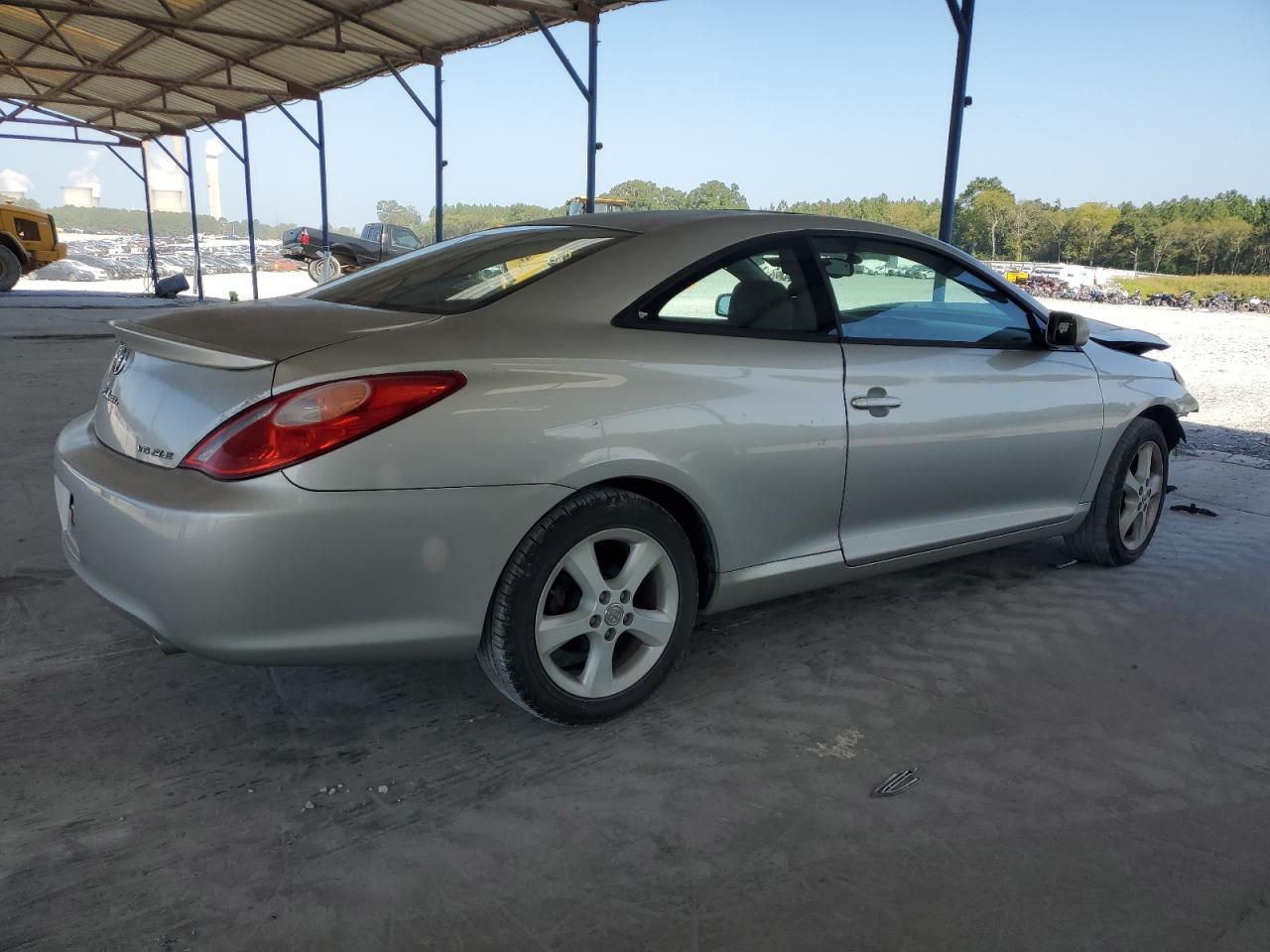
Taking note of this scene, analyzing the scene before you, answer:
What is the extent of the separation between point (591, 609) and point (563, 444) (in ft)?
1.51

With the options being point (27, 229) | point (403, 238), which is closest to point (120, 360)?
point (27, 229)

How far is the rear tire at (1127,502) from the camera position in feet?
12.8

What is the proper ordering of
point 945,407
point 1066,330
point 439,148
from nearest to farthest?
point 945,407 < point 1066,330 < point 439,148

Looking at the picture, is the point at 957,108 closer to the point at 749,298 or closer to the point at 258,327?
the point at 749,298

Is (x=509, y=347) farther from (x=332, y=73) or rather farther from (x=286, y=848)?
(x=332, y=73)

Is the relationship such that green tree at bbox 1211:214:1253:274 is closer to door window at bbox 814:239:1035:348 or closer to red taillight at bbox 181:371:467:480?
door window at bbox 814:239:1035:348

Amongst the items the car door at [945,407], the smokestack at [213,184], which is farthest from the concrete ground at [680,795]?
the smokestack at [213,184]

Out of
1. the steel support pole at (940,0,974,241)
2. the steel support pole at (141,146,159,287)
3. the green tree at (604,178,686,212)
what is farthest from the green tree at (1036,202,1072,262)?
the steel support pole at (940,0,974,241)

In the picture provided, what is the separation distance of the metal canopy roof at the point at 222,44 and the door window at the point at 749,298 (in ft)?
29.8

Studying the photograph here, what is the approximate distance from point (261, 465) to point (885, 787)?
163cm

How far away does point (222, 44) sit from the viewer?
55.1 ft

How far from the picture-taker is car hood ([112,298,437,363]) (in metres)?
2.17

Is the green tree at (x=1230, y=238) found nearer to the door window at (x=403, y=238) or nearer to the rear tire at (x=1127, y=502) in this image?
the door window at (x=403, y=238)

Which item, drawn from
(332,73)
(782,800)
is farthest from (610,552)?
(332,73)
